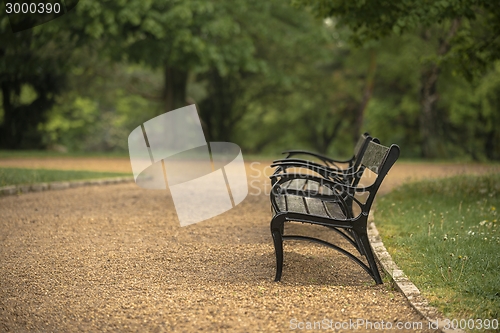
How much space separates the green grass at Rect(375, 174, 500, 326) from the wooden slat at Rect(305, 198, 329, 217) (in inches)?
31.9

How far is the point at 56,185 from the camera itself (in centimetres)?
1033

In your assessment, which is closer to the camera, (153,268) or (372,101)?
(153,268)

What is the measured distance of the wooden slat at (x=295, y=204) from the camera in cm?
475

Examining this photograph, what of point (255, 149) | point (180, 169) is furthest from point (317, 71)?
point (180, 169)

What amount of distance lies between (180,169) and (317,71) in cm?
1738

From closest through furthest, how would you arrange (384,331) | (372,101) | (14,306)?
(384,331)
(14,306)
(372,101)

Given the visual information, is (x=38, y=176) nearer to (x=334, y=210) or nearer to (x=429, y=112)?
(x=334, y=210)

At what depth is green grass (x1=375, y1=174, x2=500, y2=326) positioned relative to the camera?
4020mm

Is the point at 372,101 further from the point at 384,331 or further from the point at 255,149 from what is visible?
the point at 384,331

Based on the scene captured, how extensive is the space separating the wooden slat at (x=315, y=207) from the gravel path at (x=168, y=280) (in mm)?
498

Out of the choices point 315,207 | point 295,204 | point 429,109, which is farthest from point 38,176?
point 429,109

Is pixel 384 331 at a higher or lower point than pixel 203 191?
higher

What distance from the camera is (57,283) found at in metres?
4.54

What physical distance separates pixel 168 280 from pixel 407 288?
1864 mm
